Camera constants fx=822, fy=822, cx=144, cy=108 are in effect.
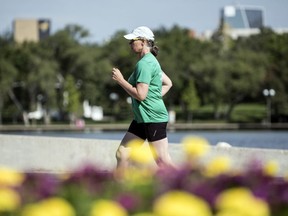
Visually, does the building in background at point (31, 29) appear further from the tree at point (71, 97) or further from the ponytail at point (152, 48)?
the ponytail at point (152, 48)

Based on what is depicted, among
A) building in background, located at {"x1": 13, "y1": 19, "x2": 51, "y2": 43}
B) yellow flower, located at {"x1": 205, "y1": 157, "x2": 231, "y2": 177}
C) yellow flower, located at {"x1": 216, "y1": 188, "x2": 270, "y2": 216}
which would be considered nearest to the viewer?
yellow flower, located at {"x1": 216, "y1": 188, "x2": 270, "y2": 216}

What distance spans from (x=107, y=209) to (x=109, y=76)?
83.9 metres

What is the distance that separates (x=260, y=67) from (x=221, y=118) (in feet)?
30.6

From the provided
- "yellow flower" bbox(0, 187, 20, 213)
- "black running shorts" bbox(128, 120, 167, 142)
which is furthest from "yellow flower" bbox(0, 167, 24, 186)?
"black running shorts" bbox(128, 120, 167, 142)

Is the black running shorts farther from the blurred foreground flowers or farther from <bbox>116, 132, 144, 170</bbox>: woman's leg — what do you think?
the blurred foreground flowers

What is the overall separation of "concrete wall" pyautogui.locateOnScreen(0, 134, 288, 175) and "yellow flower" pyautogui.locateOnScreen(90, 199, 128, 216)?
8472 millimetres

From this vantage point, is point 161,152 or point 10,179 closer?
point 10,179

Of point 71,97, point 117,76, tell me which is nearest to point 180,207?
point 117,76

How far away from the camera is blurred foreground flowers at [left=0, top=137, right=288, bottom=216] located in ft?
9.34

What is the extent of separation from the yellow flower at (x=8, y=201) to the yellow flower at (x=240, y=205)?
745 millimetres

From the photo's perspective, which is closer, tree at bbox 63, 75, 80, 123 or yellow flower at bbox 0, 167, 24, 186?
yellow flower at bbox 0, 167, 24, 186

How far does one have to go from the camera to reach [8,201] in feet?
9.78

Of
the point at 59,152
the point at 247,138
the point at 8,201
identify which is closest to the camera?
the point at 8,201

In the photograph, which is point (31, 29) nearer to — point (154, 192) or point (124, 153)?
point (124, 153)
